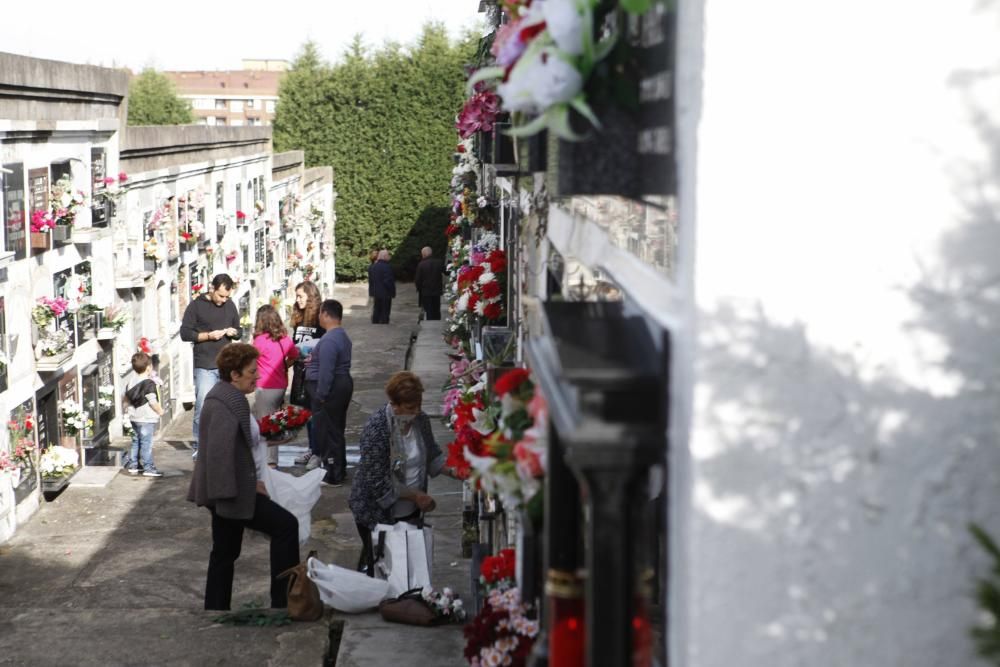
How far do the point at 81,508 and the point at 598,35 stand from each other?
8.11 meters

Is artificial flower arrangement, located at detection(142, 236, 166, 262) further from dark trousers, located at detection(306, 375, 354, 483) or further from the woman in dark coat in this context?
the woman in dark coat

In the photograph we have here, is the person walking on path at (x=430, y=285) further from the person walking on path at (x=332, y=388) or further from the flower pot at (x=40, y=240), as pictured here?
the flower pot at (x=40, y=240)

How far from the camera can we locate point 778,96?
2.50m

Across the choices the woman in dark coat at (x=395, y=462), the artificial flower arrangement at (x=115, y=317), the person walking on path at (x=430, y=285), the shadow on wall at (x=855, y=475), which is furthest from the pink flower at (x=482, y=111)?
the person walking on path at (x=430, y=285)

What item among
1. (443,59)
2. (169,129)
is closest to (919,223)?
(169,129)

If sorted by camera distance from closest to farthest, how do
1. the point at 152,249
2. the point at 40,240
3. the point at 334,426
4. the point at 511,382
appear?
the point at 511,382 → the point at 334,426 → the point at 40,240 → the point at 152,249

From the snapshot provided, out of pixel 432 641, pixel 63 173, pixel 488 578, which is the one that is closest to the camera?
pixel 488 578

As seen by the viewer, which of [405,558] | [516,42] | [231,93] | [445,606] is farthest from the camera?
[231,93]

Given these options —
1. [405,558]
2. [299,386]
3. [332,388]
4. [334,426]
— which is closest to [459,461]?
[405,558]

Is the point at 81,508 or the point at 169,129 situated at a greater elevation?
the point at 169,129

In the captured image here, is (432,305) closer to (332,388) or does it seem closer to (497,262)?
(332,388)

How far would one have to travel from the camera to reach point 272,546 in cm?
684

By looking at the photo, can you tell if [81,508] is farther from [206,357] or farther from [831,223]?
[831,223]

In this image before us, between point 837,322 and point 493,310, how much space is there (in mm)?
5272
